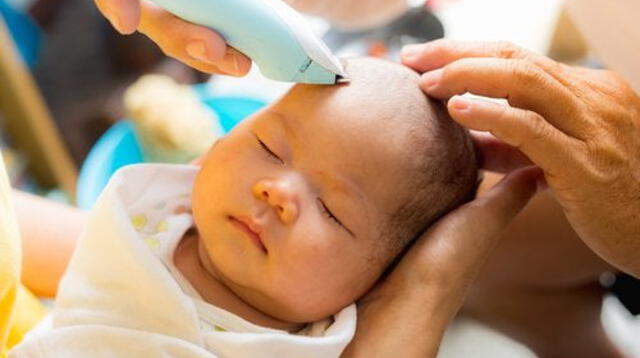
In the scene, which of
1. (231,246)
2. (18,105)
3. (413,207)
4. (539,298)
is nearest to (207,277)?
(231,246)

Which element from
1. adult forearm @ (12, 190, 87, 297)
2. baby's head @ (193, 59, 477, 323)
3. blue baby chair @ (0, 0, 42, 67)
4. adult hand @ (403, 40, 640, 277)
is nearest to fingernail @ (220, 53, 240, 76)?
baby's head @ (193, 59, 477, 323)

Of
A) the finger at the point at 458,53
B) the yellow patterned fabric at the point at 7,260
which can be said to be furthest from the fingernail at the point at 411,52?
the yellow patterned fabric at the point at 7,260

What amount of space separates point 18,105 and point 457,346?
131 centimetres

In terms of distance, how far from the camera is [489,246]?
94 cm

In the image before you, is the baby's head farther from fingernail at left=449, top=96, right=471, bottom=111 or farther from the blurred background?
the blurred background

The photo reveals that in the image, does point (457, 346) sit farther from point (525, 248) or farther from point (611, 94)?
point (611, 94)

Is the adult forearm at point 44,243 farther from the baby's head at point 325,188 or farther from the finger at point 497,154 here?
the finger at point 497,154

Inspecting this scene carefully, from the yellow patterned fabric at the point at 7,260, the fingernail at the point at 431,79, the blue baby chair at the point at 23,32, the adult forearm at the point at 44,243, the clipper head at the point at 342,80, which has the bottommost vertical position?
the blue baby chair at the point at 23,32

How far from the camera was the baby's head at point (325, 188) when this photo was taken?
2.83 feet

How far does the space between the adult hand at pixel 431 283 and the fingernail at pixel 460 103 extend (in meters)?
0.16

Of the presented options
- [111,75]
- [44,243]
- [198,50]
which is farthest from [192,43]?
[111,75]

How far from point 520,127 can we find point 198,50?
331mm

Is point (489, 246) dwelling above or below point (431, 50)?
below

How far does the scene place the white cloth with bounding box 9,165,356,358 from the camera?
84cm
